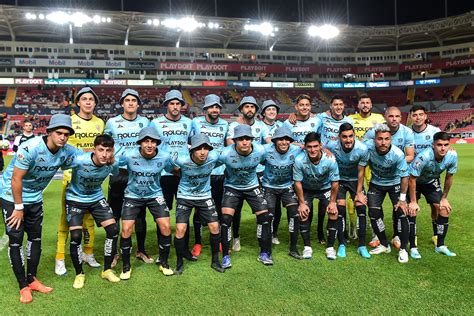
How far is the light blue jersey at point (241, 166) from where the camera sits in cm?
580

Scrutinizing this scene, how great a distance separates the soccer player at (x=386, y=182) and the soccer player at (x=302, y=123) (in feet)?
3.98

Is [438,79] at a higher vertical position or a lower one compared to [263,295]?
higher

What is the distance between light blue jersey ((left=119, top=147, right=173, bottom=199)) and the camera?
17.5ft

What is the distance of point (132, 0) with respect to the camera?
43062 millimetres

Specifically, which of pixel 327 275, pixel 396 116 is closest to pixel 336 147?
pixel 396 116

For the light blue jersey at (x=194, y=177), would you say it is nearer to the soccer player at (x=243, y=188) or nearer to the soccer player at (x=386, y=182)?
the soccer player at (x=243, y=188)

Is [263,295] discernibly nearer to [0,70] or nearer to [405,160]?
[405,160]

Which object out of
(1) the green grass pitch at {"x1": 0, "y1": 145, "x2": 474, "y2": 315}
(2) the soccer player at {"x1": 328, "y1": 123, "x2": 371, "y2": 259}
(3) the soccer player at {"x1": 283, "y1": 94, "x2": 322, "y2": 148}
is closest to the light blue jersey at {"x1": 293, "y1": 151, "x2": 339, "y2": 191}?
(2) the soccer player at {"x1": 328, "y1": 123, "x2": 371, "y2": 259}

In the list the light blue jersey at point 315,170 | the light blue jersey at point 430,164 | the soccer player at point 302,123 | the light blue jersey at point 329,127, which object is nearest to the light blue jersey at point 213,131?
the soccer player at point 302,123

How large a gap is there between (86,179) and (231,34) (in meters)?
42.1

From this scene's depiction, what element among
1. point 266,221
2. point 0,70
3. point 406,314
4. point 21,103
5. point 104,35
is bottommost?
point 406,314

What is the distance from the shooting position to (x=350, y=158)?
611 centimetres

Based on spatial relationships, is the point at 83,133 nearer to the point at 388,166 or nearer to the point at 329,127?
the point at 329,127

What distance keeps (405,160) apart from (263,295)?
308 centimetres
